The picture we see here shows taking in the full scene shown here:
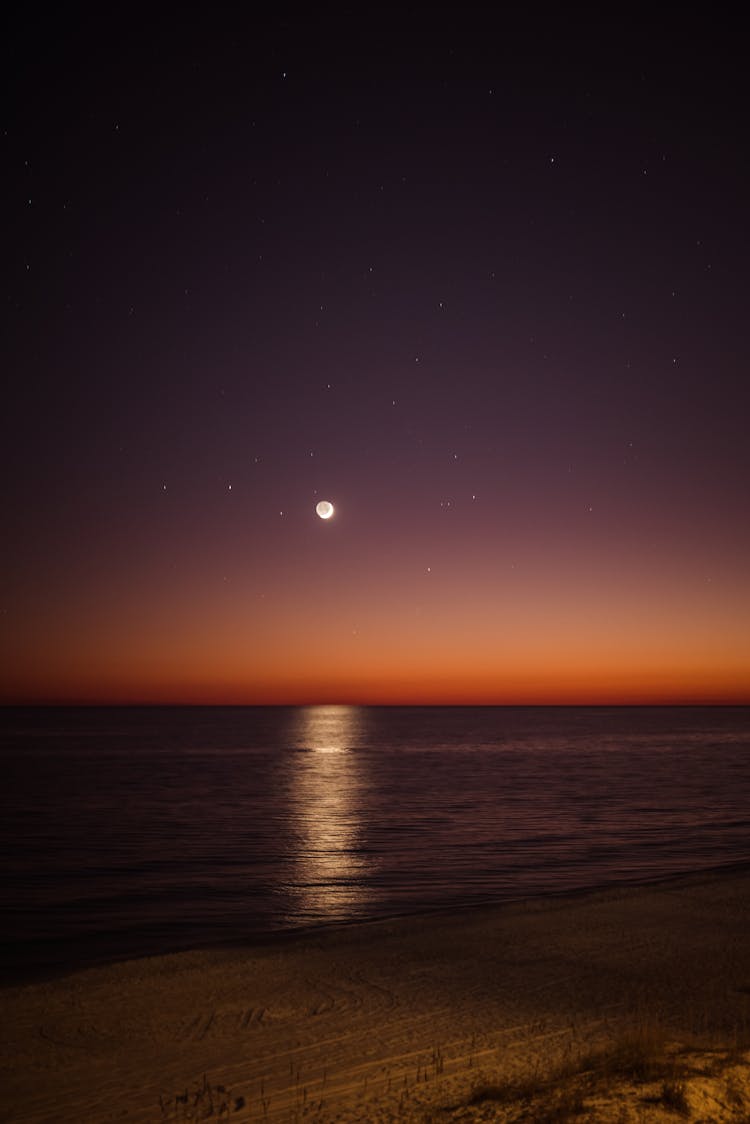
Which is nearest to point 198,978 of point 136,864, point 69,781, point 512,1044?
point 512,1044

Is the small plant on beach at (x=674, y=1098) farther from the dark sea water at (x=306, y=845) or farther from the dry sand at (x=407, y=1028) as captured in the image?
the dark sea water at (x=306, y=845)

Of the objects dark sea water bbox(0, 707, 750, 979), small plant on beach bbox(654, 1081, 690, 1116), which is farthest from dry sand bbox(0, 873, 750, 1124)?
dark sea water bbox(0, 707, 750, 979)

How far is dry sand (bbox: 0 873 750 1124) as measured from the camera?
7.45 meters

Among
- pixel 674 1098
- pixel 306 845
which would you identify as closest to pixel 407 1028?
pixel 674 1098

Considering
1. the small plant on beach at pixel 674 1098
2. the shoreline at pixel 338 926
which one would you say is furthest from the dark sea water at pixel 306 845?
the small plant on beach at pixel 674 1098

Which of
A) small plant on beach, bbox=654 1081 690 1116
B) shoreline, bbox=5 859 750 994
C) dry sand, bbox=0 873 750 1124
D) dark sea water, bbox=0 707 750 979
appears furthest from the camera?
dark sea water, bbox=0 707 750 979

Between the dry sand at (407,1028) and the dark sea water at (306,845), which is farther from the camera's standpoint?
the dark sea water at (306,845)

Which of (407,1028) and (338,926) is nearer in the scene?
(407,1028)

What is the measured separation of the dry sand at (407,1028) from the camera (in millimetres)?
7449

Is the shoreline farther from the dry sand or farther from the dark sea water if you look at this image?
the dry sand

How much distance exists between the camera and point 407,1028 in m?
10.3

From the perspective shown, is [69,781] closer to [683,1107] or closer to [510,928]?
[510,928]

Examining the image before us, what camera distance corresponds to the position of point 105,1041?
33.2 feet

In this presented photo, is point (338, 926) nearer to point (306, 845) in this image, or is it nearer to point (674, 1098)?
point (674, 1098)
